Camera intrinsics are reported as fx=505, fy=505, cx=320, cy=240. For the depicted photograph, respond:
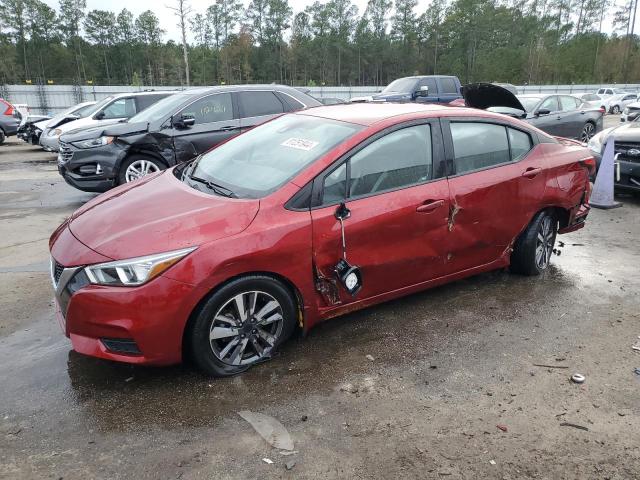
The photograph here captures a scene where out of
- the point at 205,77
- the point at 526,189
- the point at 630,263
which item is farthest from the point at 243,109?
the point at 205,77

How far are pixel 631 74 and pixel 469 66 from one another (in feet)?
75.8

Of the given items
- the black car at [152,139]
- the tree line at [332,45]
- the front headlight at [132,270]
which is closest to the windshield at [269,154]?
the front headlight at [132,270]

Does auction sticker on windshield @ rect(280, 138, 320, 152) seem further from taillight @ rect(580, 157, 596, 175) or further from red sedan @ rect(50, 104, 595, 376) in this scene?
taillight @ rect(580, 157, 596, 175)

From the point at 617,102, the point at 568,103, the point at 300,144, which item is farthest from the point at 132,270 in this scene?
the point at 617,102

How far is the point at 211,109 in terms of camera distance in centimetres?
789

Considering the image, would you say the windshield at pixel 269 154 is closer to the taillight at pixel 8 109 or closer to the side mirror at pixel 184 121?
the side mirror at pixel 184 121

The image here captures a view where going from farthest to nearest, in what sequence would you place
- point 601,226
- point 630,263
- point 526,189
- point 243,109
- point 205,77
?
point 205,77 → point 243,109 → point 601,226 → point 630,263 → point 526,189

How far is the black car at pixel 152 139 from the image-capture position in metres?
7.51

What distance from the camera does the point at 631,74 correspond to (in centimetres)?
6316

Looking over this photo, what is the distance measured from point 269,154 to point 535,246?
2597mm

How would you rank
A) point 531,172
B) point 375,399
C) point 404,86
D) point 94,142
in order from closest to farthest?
point 375,399
point 531,172
point 94,142
point 404,86

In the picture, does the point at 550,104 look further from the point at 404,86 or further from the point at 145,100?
the point at 145,100

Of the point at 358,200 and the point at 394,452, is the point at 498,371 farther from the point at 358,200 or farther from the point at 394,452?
the point at 358,200

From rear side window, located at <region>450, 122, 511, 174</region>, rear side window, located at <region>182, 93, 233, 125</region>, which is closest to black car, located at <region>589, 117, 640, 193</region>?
rear side window, located at <region>450, 122, 511, 174</region>
